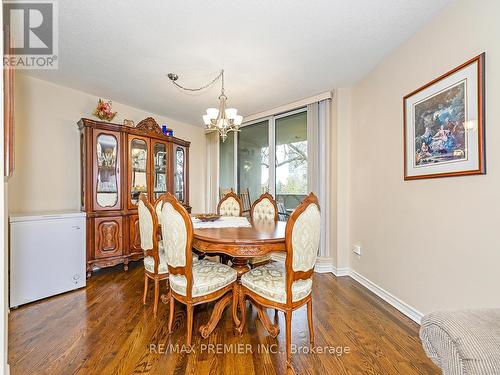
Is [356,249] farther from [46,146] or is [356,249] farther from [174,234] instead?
[46,146]

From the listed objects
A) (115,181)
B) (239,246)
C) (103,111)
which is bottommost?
(239,246)

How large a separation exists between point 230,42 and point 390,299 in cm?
281

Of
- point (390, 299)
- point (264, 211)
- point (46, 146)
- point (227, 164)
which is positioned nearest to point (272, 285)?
point (264, 211)

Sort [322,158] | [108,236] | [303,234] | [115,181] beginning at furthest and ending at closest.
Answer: [322,158] < [115,181] < [108,236] < [303,234]

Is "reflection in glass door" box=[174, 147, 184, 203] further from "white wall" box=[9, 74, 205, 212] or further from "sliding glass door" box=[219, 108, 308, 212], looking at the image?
"white wall" box=[9, 74, 205, 212]

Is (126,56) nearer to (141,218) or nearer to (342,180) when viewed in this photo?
(141,218)

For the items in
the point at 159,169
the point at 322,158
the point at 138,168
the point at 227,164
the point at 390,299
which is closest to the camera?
the point at 390,299

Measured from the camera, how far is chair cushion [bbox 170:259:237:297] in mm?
1686

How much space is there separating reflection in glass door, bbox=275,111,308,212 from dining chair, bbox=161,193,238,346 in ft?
7.24

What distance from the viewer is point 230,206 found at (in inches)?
132

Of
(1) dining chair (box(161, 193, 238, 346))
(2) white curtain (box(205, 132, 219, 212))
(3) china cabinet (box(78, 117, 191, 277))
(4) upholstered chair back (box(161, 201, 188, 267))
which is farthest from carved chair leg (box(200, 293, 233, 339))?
(2) white curtain (box(205, 132, 219, 212))

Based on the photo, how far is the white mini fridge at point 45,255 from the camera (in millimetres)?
2242

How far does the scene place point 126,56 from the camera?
2.32 meters

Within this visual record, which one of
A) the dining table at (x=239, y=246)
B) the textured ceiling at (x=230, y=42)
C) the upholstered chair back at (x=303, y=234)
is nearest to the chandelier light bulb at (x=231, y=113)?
the textured ceiling at (x=230, y=42)
